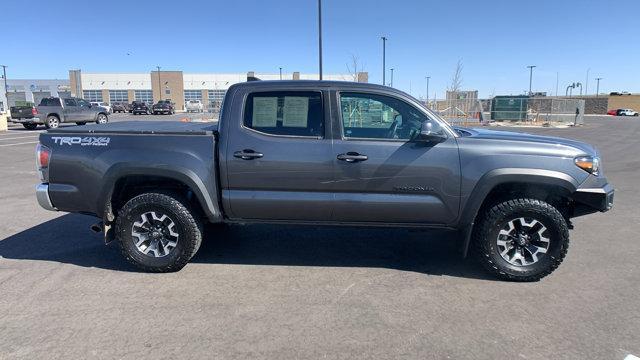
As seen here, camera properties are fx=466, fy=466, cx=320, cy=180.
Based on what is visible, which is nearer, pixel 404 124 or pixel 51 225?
pixel 404 124

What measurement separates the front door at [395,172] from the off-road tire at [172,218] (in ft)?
4.83

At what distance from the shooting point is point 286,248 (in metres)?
5.50

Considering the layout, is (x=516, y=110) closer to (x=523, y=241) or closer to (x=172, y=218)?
(x=523, y=241)

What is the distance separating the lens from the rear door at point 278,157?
4473 millimetres

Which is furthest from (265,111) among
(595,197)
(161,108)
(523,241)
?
(161,108)

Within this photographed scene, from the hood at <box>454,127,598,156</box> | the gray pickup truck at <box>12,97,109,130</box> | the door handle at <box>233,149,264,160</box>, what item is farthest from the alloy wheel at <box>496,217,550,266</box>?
the gray pickup truck at <box>12,97,109,130</box>

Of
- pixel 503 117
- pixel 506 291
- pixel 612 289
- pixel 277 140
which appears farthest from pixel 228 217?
pixel 503 117

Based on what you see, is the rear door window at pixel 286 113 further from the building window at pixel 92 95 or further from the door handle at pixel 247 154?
the building window at pixel 92 95

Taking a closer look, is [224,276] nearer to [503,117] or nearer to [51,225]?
[51,225]

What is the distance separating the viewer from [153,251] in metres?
4.77

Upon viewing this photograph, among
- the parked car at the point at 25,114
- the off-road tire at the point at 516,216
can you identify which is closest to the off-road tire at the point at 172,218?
the off-road tire at the point at 516,216

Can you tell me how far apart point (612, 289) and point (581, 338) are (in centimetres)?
119

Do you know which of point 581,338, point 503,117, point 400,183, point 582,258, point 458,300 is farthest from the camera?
point 503,117

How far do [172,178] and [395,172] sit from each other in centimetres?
217
